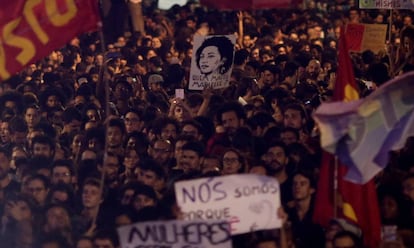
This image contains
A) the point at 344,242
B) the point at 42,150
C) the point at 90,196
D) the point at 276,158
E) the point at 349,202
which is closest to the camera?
the point at 344,242

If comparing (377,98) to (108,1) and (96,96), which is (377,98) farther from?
(108,1)

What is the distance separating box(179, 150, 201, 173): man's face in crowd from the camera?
9.37 m

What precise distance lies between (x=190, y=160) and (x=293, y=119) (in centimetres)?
161

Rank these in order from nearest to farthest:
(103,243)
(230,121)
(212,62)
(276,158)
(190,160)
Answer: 1. (103,243)
2. (276,158)
3. (190,160)
4. (230,121)
5. (212,62)

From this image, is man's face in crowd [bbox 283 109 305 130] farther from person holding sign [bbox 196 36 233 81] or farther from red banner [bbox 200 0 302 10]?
red banner [bbox 200 0 302 10]

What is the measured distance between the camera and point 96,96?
13.5 metres

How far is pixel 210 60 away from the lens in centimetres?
1282

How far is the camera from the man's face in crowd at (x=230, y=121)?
35.4 ft

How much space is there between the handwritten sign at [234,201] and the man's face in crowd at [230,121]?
10.9ft

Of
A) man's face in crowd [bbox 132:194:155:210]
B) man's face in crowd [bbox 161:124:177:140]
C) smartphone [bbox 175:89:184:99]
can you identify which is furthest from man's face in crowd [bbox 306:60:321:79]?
man's face in crowd [bbox 132:194:155:210]

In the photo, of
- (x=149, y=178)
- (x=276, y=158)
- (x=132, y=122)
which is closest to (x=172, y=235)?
(x=149, y=178)

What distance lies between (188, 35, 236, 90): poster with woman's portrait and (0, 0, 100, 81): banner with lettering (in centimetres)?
360

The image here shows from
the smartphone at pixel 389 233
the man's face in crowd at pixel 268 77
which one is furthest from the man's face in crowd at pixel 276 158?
the man's face in crowd at pixel 268 77

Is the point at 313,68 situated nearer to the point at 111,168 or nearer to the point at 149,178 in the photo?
the point at 111,168
